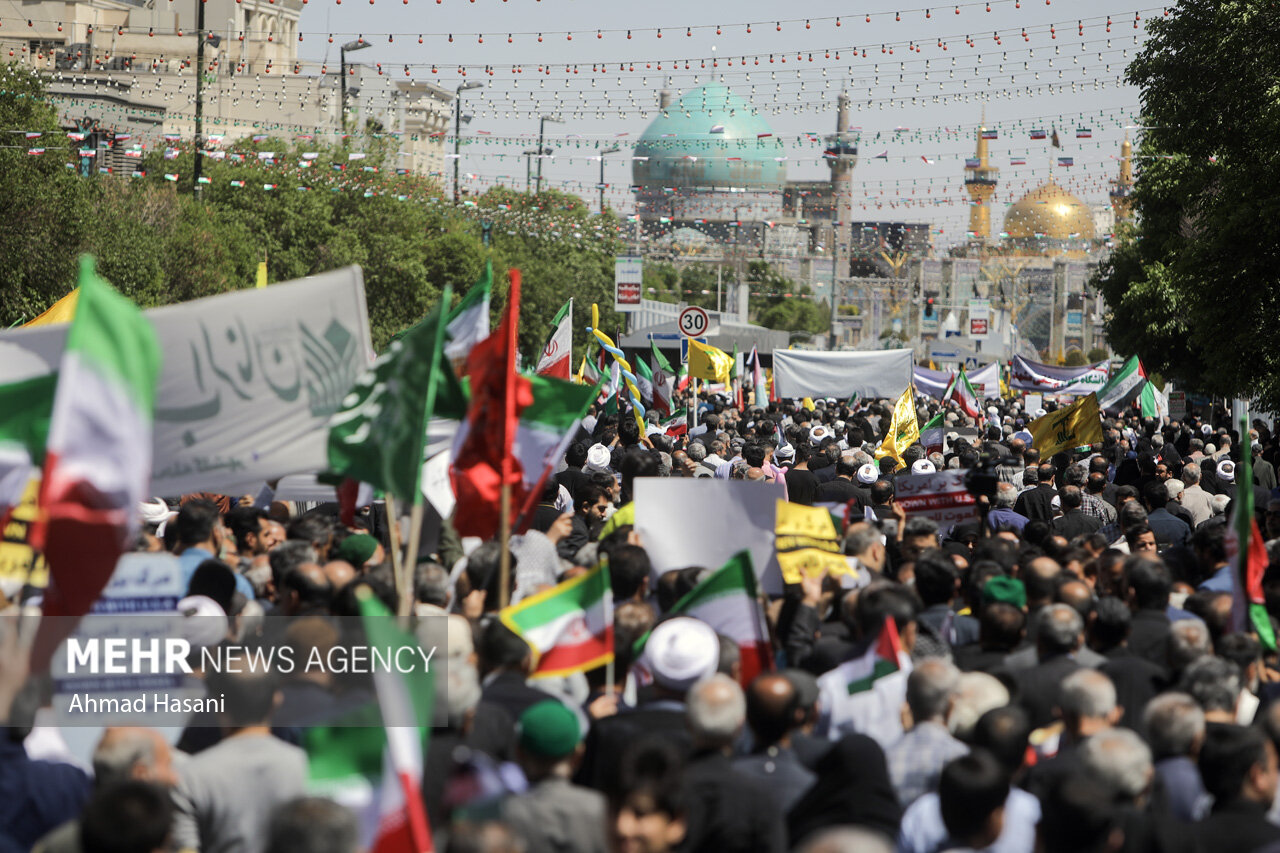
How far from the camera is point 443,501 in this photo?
8.81 metres

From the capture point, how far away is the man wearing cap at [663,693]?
17.3ft

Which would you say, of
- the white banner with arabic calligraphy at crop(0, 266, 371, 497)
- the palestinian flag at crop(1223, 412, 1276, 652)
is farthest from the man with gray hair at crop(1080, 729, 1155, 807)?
the white banner with arabic calligraphy at crop(0, 266, 371, 497)

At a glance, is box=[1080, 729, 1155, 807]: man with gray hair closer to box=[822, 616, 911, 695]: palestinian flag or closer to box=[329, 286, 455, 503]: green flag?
box=[822, 616, 911, 695]: palestinian flag

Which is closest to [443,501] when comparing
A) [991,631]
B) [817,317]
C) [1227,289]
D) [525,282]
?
[991,631]

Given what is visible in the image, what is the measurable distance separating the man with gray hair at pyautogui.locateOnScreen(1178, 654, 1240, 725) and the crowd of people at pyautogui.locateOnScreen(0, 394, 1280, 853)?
1 centimetres

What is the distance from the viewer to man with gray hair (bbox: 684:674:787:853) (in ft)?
14.8

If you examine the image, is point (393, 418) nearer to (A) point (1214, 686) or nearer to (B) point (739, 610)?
(B) point (739, 610)

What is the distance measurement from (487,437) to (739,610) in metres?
1.68

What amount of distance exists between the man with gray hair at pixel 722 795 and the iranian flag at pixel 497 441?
227 centimetres

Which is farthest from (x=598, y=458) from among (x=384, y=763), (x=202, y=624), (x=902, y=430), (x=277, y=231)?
(x=277, y=231)

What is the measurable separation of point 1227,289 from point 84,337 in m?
14.3

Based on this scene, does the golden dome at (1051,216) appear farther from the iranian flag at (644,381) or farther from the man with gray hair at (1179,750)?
the man with gray hair at (1179,750)

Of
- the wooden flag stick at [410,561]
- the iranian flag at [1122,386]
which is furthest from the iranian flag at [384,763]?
the iranian flag at [1122,386]

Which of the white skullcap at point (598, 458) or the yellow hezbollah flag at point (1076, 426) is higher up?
the yellow hezbollah flag at point (1076, 426)
